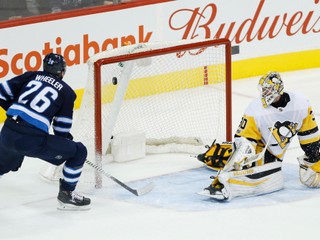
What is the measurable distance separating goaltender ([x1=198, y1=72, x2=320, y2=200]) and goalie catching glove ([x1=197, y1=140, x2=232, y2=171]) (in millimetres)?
220

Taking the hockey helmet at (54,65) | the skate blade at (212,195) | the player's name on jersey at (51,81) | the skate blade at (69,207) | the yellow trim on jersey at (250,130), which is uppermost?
the hockey helmet at (54,65)

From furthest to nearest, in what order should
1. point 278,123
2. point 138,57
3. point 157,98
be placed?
1. point 157,98
2. point 138,57
3. point 278,123

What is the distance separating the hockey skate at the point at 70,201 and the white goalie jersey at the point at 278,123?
108 cm

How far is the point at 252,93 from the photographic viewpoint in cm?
958

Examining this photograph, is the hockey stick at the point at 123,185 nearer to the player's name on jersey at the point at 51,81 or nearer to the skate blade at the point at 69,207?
the skate blade at the point at 69,207

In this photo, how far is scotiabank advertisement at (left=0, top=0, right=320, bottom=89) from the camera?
28.7 feet

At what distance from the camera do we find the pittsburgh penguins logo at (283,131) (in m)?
7.19

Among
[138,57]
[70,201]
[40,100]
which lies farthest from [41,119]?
[138,57]

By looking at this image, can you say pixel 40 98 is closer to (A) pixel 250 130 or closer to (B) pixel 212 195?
(B) pixel 212 195

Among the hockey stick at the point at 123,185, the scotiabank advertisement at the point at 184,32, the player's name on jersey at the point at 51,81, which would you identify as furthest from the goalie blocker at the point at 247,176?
the scotiabank advertisement at the point at 184,32

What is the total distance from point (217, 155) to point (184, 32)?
6.99 ft

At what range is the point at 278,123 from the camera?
7.19m

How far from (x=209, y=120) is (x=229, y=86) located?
45cm

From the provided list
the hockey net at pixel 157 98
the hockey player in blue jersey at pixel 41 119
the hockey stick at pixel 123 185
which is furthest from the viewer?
the hockey net at pixel 157 98
